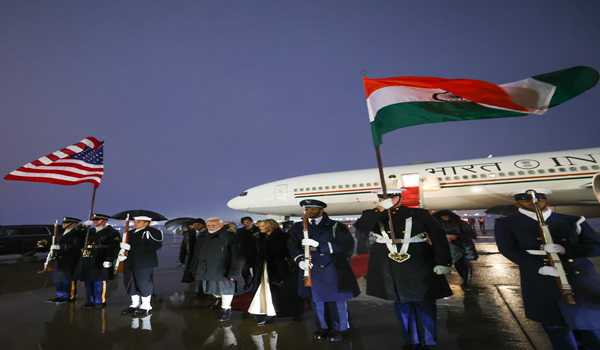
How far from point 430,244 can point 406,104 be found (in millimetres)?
1946

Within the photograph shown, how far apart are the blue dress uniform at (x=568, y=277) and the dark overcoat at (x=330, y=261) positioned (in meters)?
1.91

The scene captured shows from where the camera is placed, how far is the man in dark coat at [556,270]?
2693 millimetres

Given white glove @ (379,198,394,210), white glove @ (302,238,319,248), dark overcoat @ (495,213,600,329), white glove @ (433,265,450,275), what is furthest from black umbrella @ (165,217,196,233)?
dark overcoat @ (495,213,600,329)

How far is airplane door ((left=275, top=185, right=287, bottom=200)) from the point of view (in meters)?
17.4

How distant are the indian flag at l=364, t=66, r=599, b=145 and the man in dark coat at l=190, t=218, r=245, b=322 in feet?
11.0

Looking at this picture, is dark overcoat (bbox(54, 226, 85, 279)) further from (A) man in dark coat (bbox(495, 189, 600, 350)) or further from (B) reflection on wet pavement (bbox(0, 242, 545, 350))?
(A) man in dark coat (bbox(495, 189, 600, 350))

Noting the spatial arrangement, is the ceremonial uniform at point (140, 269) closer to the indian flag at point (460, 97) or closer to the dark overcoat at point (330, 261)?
the dark overcoat at point (330, 261)

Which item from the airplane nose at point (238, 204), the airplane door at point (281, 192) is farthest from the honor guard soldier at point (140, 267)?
the airplane nose at point (238, 204)

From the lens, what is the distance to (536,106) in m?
3.87

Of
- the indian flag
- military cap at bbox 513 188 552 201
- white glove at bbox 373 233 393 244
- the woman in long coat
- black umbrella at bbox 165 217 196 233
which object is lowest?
the woman in long coat

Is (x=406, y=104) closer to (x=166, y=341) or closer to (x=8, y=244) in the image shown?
(x=166, y=341)

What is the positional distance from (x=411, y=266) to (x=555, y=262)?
1.32 metres

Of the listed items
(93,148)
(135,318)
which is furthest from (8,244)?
(135,318)

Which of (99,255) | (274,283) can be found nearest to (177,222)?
(99,255)
